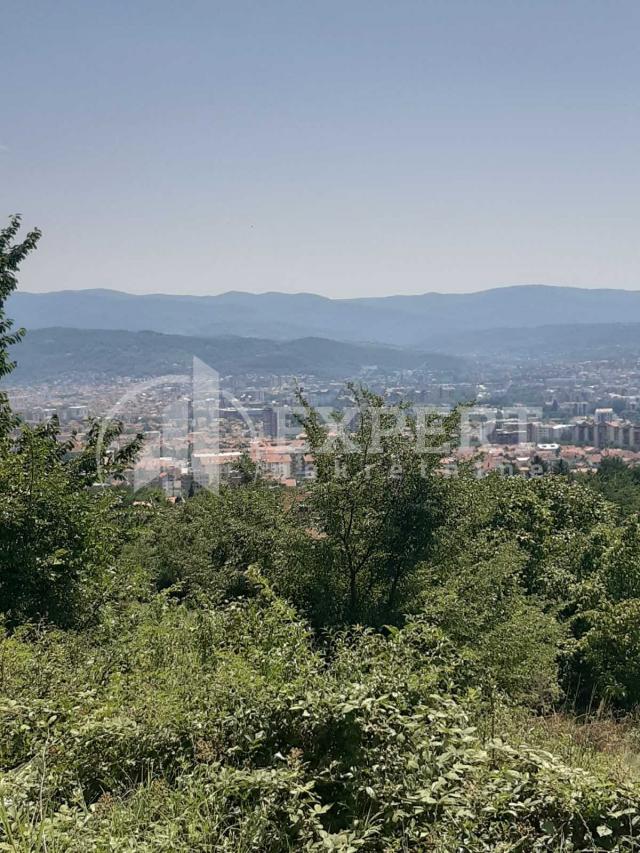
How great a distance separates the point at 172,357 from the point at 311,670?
11605 centimetres

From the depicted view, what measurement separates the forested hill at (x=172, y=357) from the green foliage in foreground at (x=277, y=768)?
9461 centimetres

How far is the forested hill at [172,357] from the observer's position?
4323 inches

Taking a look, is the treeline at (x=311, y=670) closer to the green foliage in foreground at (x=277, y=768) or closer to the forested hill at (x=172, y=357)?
the green foliage in foreground at (x=277, y=768)

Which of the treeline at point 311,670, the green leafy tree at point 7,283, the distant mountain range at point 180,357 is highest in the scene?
the distant mountain range at point 180,357

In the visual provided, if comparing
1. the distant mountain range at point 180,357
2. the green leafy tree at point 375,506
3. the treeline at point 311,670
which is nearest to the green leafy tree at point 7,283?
the treeline at point 311,670

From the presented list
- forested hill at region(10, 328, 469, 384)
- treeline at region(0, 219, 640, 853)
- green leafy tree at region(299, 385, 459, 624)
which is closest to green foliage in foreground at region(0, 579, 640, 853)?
treeline at region(0, 219, 640, 853)

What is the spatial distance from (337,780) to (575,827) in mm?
1143

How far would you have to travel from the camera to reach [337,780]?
3.29 meters

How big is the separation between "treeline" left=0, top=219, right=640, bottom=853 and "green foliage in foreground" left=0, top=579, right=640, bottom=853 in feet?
0.05

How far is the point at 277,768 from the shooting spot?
11.2 ft

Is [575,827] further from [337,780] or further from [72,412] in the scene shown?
[72,412]

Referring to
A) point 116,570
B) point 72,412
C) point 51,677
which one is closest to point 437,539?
point 116,570

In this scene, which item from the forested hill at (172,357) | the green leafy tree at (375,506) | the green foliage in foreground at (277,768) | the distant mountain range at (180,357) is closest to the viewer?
the green foliage in foreground at (277,768)

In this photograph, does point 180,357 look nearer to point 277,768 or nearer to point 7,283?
point 7,283
